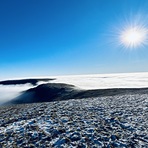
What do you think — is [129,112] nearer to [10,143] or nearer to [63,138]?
[63,138]

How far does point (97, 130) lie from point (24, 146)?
3989 millimetres

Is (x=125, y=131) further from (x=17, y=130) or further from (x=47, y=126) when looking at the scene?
(x=17, y=130)

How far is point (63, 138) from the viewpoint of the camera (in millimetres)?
8273

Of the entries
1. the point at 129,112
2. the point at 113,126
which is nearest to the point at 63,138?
the point at 113,126

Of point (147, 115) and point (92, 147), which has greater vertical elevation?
point (147, 115)

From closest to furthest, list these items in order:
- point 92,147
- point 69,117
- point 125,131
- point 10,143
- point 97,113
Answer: point 92,147 < point 10,143 < point 125,131 < point 69,117 < point 97,113

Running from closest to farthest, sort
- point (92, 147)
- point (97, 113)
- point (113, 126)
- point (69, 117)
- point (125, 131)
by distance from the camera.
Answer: point (92, 147), point (125, 131), point (113, 126), point (69, 117), point (97, 113)

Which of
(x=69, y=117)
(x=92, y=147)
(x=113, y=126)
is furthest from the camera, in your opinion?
(x=69, y=117)

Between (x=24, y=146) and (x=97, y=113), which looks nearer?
(x=24, y=146)

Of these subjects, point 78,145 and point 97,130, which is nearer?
point 78,145

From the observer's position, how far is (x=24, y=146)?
7.81m

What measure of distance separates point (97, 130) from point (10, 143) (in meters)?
4.68

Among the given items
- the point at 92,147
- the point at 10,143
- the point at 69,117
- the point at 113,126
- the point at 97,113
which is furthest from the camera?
the point at 97,113

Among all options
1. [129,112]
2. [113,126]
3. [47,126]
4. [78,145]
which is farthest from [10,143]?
[129,112]
